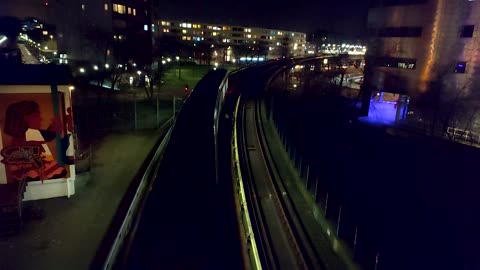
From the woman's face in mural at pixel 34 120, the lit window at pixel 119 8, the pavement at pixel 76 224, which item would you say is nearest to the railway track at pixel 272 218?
the pavement at pixel 76 224

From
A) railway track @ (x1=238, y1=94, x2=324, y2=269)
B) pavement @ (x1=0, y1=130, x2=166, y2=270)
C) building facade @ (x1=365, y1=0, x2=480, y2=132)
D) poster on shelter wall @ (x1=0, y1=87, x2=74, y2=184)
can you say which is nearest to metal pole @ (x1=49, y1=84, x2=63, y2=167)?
poster on shelter wall @ (x1=0, y1=87, x2=74, y2=184)

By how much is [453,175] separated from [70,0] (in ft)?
129

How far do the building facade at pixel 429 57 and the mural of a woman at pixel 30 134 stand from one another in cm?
2206

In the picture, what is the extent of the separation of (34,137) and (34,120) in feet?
1.71

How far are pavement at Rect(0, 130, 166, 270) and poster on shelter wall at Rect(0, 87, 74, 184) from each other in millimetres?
1041

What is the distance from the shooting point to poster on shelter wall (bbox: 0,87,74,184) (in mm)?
10383

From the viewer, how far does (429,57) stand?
83.0ft

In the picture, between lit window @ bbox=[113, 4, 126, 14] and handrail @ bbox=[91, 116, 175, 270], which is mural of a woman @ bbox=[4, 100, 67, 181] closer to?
handrail @ bbox=[91, 116, 175, 270]

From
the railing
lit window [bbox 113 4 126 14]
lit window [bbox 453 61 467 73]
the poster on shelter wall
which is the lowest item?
the railing

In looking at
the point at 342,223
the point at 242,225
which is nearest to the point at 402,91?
the point at 342,223

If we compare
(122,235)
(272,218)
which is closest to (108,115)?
(272,218)

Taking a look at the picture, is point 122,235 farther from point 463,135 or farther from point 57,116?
point 463,135

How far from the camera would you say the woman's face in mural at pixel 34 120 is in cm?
1056

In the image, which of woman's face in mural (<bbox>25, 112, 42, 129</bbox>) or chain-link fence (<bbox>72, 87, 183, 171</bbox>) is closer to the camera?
woman's face in mural (<bbox>25, 112, 42, 129</bbox>)
